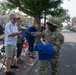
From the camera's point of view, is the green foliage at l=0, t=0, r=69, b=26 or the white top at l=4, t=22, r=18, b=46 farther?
the green foliage at l=0, t=0, r=69, b=26

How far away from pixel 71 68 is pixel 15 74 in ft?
8.33

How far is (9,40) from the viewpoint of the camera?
7332mm

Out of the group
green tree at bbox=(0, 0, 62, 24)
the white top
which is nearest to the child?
the white top

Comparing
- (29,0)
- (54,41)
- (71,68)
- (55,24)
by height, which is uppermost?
(29,0)

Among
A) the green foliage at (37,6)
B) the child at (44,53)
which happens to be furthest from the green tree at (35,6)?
the child at (44,53)

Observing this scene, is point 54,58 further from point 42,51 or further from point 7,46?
point 7,46

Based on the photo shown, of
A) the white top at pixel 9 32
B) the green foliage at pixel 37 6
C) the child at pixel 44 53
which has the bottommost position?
the child at pixel 44 53

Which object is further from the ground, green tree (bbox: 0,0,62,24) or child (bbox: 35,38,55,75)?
green tree (bbox: 0,0,62,24)

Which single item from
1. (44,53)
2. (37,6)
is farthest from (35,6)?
(44,53)

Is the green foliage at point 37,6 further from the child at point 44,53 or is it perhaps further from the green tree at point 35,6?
the child at point 44,53

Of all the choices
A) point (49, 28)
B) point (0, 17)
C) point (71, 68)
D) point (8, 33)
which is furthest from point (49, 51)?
point (0, 17)

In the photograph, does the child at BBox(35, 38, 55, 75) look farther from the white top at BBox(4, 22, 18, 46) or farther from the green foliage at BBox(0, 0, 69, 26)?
the green foliage at BBox(0, 0, 69, 26)

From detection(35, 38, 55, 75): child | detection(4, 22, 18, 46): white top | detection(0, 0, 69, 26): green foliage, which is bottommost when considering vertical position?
detection(35, 38, 55, 75): child

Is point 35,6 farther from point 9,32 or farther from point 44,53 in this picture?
point 44,53
